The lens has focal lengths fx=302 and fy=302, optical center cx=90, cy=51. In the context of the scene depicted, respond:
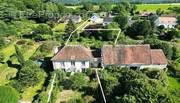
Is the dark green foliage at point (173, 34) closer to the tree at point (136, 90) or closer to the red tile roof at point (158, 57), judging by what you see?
the red tile roof at point (158, 57)

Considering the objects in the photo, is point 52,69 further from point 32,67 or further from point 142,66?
point 142,66

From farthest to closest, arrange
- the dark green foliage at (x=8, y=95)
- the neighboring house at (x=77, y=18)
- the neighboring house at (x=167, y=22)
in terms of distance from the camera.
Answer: the neighboring house at (x=77, y=18), the neighboring house at (x=167, y=22), the dark green foliage at (x=8, y=95)

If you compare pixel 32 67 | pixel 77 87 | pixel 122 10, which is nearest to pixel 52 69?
pixel 32 67

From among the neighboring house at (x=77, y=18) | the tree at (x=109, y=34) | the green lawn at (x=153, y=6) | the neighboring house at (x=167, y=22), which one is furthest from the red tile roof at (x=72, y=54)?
the green lawn at (x=153, y=6)

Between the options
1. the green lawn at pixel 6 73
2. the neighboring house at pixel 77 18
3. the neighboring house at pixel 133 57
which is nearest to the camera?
the neighboring house at pixel 133 57

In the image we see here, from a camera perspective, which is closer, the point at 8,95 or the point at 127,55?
the point at 8,95

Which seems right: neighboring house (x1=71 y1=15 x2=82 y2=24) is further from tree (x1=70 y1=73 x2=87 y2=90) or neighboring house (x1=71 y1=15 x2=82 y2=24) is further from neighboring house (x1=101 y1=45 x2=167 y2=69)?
tree (x1=70 y1=73 x2=87 y2=90)

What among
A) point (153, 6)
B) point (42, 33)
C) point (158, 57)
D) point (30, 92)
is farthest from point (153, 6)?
point (30, 92)

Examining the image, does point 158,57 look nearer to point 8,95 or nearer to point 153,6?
point 8,95
